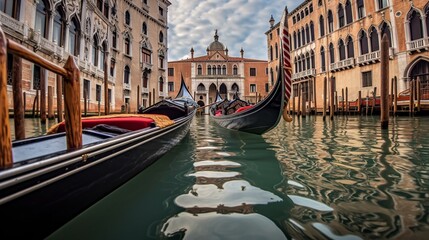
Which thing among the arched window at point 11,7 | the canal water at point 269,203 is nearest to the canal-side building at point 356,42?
the canal water at point 269,203

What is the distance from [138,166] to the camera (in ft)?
5.26

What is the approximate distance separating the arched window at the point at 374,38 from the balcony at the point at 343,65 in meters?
1.07

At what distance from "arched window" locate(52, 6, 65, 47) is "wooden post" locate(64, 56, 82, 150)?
8.67 metres

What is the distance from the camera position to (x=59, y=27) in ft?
26.9

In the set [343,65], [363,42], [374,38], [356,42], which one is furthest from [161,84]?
[374,38]

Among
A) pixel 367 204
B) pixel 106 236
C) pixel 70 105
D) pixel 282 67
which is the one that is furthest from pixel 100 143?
pixel 282 67

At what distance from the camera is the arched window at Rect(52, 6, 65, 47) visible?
26.1 ft

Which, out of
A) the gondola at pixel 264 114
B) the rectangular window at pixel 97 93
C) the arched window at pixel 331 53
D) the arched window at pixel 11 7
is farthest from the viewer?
the arched window at pixel 331 53

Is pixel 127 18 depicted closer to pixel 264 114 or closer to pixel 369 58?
pixel 369 58

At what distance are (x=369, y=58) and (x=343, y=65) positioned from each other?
1.45 meters

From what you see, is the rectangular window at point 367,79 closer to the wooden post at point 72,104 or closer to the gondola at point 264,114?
the gondola at point 264,114

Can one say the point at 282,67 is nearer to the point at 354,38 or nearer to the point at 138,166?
the point at 138,166

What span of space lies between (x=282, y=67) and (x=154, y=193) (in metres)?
2.41

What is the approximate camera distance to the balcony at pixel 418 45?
957 centimetres
